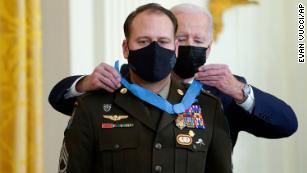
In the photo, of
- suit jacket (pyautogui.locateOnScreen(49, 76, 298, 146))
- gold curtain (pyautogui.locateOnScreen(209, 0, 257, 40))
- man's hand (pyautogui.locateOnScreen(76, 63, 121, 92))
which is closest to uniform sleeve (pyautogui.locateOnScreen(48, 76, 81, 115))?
suit jacket (pyautogui.locateOnScreen(49, 76, 298, 146))

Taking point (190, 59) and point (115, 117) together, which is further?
point (190, 59)

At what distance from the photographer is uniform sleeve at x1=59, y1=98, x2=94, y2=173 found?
1296 mm

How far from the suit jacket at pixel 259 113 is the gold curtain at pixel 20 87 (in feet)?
1.09

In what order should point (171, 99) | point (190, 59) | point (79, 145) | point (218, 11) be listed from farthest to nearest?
point (218, 11) → point (190, 59) → point (171, 99) → point (79, 145)

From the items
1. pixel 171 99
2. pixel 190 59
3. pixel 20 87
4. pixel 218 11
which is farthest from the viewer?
pixel 218 11

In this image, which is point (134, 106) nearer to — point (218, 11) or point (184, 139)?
point (184, 139)

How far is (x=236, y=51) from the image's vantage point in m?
2.99

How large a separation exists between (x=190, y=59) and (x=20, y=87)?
83cm

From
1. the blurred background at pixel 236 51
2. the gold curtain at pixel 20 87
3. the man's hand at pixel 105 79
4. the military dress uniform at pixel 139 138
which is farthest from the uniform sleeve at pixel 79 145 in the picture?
the blurred background at pixel 236 51

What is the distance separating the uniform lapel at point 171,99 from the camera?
4.40 feet

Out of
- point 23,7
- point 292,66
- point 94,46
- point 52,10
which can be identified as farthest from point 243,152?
point 23,7

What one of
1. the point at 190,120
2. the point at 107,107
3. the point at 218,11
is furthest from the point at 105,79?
the point at 218,11

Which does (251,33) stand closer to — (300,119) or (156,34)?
(300,119)

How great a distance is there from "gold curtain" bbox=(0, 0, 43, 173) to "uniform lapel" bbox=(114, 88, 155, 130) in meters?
0.72
